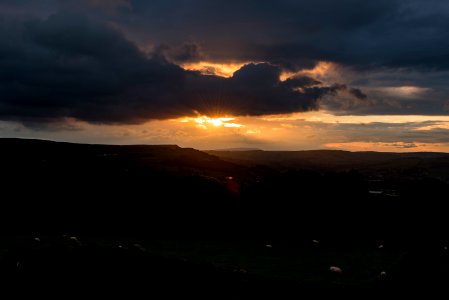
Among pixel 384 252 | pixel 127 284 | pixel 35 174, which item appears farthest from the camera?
pixel 35 174

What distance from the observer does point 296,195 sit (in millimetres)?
49844

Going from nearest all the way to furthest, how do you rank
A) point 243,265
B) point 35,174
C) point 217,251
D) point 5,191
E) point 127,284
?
point 127,284 < point 243,265 < point 217,251 < point 5,191 < point 35,174

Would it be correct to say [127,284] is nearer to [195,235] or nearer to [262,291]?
[262,291]

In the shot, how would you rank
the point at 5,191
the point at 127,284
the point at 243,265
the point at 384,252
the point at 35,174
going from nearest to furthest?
1. the point at 127,284
2. the point at 243,265
3. the point at 384,252
4. the point at 5,191
5. the point at 35,174


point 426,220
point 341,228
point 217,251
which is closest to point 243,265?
point 217,251

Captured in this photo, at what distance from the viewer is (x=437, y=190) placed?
55.0m

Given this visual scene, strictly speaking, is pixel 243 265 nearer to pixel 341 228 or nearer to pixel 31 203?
pixel 341 228

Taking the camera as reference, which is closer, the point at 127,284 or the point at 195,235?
the point at 127,284

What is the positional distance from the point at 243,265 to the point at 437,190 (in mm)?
35847

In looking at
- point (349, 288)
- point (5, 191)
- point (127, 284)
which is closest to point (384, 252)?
point (349, 288)

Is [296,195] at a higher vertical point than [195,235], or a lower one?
higher

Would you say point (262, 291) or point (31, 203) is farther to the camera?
point (31, 203)

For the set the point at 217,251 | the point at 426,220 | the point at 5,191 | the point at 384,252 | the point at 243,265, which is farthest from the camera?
the point at 5,191

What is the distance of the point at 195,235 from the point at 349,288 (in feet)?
99.2
